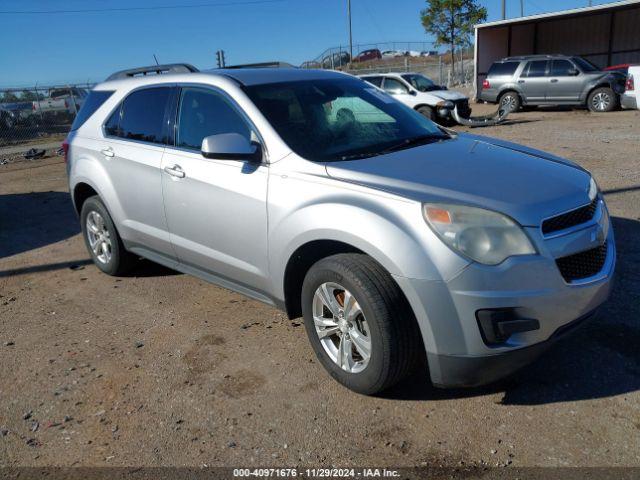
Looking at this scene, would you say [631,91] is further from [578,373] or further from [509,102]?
[578,373]

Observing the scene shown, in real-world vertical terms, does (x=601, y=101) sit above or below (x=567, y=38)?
below

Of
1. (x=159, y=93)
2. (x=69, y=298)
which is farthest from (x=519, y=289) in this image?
(x=69, y=298)

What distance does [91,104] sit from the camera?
531cm

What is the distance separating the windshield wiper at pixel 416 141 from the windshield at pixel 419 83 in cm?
1243

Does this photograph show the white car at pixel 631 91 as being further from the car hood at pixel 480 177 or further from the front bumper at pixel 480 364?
the front bumper at pixel 480 364

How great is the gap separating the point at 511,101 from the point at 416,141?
16676 mm

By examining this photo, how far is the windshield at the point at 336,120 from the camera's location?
11.7 ft

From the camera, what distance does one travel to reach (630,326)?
371cm

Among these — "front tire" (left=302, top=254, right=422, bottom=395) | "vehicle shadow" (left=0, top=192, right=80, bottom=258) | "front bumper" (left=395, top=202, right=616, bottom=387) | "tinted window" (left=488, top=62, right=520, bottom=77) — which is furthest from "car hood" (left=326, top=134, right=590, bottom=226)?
"tinted window" (left=488, top=62, right=520, bottom=77)

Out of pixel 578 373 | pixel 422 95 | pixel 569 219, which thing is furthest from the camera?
pixel 422 95

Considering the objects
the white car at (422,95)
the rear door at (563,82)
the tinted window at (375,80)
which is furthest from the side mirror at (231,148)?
the rear door at (563,82)

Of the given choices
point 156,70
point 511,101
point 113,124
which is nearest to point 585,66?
point 511,101

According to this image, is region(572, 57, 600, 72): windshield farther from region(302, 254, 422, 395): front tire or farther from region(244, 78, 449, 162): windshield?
region(302, 254, 422, 395): front tire

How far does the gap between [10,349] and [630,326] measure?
168 inches
